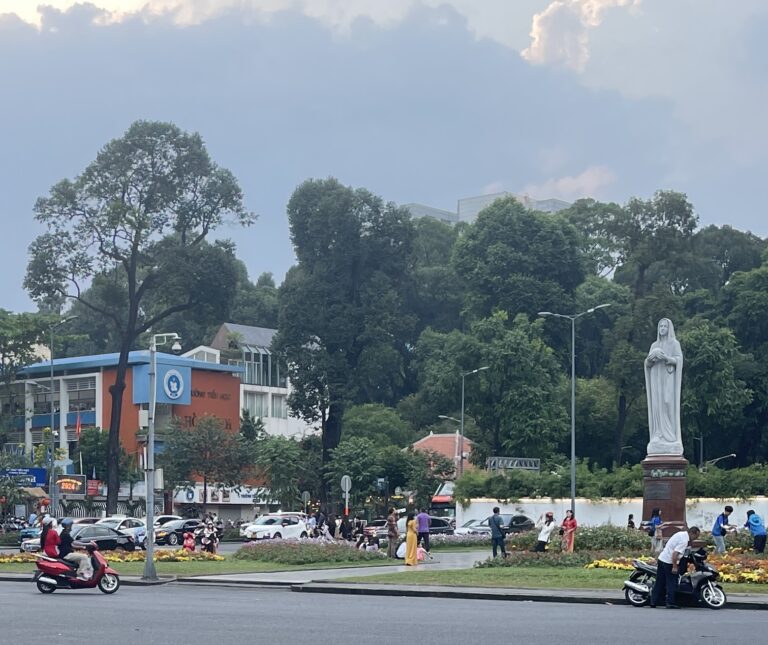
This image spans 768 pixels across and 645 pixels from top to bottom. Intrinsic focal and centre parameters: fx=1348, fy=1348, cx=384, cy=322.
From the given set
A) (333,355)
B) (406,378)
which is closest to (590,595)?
(333,355)

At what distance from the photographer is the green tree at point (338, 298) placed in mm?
80812

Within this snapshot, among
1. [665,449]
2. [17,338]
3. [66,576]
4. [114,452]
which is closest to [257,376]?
[114,452]

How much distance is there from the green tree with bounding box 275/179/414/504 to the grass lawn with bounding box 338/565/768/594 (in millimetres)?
48961

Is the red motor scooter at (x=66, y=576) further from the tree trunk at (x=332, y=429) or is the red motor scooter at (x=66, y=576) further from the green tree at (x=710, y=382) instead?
the tree trunk at (x=332, y=429)

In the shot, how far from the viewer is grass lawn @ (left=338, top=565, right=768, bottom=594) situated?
2642 centimetres

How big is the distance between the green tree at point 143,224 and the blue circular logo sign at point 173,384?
9716mm

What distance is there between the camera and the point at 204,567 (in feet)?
113

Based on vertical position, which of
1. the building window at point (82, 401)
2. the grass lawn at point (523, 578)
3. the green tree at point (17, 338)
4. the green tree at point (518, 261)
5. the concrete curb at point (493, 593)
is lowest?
the concrete curb at point (493, 593)

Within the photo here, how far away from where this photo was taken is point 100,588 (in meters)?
26.0

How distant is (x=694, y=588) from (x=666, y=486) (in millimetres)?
15268

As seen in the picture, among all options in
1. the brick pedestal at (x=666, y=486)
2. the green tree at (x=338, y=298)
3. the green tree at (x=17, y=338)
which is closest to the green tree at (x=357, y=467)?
the green tree at (x=338, y=298)

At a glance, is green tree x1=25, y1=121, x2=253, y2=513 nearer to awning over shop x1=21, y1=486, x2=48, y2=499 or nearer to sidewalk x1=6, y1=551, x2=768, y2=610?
awning over shop x1=21, y1=486, x2=48, y2=499

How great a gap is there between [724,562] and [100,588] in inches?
507

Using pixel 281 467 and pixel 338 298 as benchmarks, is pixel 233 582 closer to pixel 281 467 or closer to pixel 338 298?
pixel 281 467
